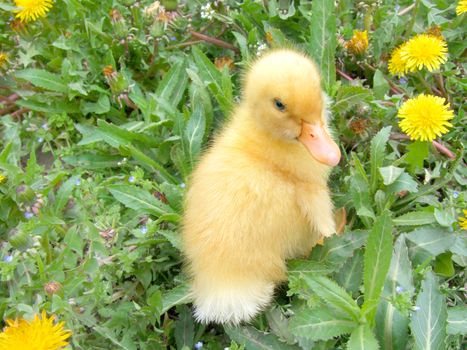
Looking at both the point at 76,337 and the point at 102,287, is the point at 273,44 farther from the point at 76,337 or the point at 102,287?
the point at 76,337

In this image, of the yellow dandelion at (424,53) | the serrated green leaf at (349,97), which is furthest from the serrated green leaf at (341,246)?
the yellow dandelion at (424,53)

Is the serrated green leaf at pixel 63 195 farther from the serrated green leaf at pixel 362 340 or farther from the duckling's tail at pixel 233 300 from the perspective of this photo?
the serrated green leaf at pixel 362 340

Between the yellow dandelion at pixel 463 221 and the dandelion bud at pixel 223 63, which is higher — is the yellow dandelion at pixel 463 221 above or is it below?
below

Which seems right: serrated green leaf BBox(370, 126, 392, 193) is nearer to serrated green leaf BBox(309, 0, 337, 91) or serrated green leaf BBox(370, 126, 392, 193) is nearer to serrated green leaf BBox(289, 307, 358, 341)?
serrated green leaf BBox(309, 0, 337, 91)

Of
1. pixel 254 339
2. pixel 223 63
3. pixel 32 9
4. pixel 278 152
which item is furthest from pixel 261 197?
pixel 32 9

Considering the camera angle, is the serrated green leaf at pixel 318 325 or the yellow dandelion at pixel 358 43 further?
the yellow dandelion at pixel 358 43

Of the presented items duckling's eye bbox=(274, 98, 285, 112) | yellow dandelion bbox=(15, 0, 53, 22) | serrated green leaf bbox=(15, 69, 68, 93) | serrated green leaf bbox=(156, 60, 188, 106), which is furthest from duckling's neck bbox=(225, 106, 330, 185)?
yellow dandelion bbox=(15, 0, 53, 22)

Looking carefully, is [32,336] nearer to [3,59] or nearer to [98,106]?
[98,106]

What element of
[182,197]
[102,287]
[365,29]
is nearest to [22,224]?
[102,287]
